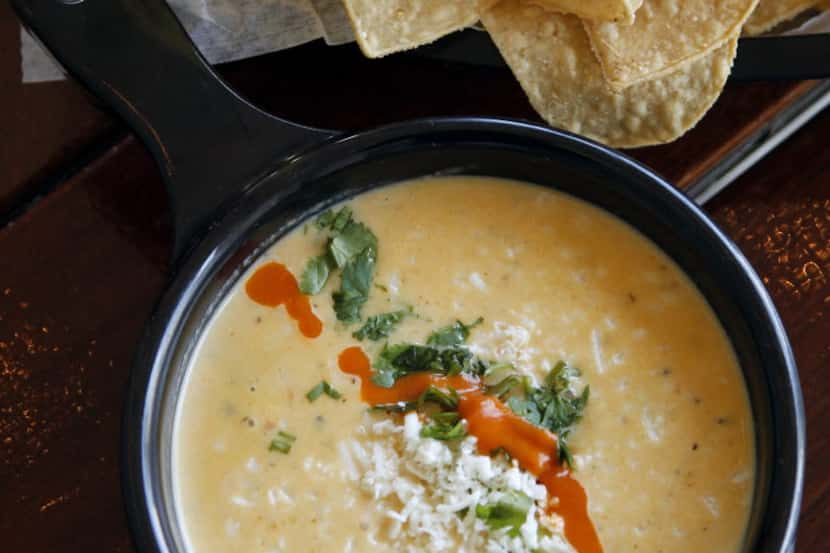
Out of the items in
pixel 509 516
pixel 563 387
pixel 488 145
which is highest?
pixel 488 145

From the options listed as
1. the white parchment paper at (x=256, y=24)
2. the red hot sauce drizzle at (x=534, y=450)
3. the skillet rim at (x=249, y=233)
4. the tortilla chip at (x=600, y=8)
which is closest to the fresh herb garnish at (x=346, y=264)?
the skillet rim at (x=249, y=233)

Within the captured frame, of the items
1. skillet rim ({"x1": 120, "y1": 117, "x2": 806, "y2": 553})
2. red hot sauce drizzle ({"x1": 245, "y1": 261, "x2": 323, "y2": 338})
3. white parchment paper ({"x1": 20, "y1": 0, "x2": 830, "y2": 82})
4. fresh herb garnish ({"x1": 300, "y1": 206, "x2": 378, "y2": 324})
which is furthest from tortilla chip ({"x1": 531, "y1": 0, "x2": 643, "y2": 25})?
red hot sauce drizzle ({"x1": 245, "y1": 261, "x2": 323, "y2": 338})

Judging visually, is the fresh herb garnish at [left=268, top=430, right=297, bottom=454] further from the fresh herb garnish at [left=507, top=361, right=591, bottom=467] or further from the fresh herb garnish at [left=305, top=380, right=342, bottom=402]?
the fresh herb garnish at [left=507, top=361, right=591, bottom=467]

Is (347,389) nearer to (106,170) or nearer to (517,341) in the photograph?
(517,341)

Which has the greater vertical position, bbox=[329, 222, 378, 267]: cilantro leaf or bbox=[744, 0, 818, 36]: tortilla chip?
bbox=[744, 0, 818, 36]: tortilla chip

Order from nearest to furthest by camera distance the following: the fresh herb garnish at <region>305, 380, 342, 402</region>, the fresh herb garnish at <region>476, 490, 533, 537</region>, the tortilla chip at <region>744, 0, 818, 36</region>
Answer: the fresh herb garnish at <region>476, 490, 533, 537</region>, the fresh herb garnish at <region>305, 380, 342, 402</region>, the tortilla chip at <region>744, 0, 818, 36</region>

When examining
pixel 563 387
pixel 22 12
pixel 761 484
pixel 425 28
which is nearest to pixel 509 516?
pixel 563 387

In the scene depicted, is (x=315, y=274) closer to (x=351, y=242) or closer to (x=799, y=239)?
(x=351, y=242)
